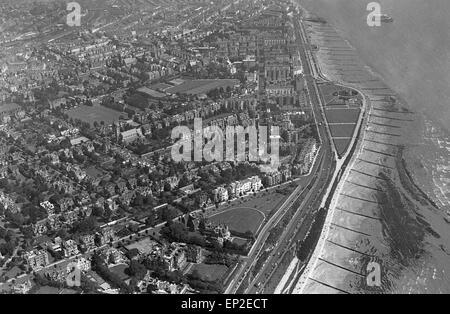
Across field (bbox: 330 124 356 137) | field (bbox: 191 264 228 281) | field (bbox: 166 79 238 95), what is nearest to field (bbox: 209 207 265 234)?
field (bbox: 191 264 228 281)

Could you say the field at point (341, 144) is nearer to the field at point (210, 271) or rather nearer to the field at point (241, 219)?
the field at point (241, 219)

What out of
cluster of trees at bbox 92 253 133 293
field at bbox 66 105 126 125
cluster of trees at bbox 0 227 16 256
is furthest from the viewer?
field at bbox 66 105 126 125

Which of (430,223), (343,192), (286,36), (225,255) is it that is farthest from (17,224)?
(286,36)

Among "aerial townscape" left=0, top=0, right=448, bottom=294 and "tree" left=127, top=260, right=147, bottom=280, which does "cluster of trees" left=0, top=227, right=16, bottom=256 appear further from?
"tree" left=127, top=260, right=147, bottom=280

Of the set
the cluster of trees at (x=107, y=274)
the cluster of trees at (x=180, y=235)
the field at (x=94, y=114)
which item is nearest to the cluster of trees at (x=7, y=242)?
the cluster of trees at (x=107, y=274)

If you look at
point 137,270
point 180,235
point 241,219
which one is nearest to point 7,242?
point 137,270

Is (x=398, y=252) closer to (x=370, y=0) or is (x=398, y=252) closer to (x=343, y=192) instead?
(x=343, y=192)
